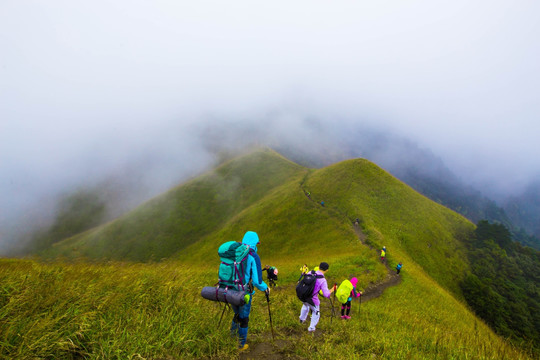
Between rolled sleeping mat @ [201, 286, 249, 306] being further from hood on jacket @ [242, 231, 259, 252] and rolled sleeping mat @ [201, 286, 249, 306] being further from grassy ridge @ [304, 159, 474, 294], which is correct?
grassy ridge @ [304, 159, 474, 294]

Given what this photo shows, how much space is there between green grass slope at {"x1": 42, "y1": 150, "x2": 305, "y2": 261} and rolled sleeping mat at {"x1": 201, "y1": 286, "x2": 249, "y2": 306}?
59.6m

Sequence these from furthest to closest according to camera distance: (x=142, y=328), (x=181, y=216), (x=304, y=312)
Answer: (x=181, y=216) → (x=304, y=312) → (x=142, y=328)

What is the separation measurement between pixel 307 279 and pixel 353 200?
121 feet

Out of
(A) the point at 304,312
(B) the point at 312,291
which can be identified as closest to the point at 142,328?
(B) the point at 312,291

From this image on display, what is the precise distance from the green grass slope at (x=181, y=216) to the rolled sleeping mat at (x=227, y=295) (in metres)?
59.6

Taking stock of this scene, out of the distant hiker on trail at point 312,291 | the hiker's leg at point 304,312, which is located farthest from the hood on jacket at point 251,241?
the hiker's leg at point 304,312

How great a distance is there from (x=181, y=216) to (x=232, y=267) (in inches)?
2945

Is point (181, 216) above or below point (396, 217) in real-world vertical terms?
below

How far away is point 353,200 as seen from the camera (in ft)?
135

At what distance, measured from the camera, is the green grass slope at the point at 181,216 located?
65.6m

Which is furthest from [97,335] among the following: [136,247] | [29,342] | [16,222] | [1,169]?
[1,169]

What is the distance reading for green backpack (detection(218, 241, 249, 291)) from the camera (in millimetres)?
5137

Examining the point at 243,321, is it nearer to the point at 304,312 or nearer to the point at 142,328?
the point at 142,328

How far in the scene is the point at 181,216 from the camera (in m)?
74.1
